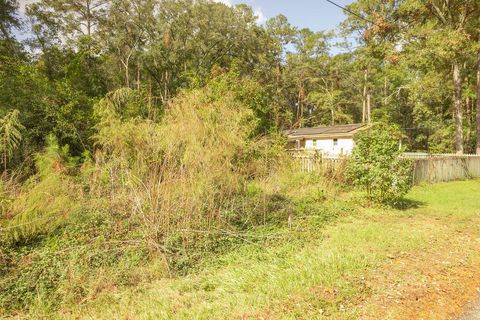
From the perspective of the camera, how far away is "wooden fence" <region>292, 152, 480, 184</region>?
10.6m

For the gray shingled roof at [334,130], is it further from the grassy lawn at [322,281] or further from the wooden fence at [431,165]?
the grassy lawn at [322,281]

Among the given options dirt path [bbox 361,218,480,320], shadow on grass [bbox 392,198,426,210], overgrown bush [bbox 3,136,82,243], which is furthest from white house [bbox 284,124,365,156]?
overgrown bush [bbox 3,136,82,243]

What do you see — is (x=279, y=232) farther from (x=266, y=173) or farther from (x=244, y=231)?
(x=266, y=173)

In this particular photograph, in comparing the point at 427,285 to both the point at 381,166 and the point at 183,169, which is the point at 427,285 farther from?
the point at 381,166

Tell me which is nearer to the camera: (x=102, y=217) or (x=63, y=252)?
(x=63, y=252)

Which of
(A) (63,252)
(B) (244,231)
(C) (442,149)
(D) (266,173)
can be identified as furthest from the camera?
(C) (442,149)

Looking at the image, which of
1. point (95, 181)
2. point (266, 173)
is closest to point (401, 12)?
point (266, 173)

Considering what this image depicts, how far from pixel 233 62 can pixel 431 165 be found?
12.0m

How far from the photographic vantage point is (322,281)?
3.56 meters

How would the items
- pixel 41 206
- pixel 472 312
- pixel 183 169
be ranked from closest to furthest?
1. pixel 472 312
2. pixel 183 169
3. pixel 41 206

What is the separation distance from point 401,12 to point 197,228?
1925 centimetres

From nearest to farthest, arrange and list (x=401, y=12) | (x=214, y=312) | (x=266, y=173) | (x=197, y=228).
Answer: (x=214, y=312), (x=197, y=228), (x=266, y=173), (x=401, y=12)

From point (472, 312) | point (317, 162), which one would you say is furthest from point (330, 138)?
point (472, 312)

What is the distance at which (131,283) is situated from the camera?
388cm
